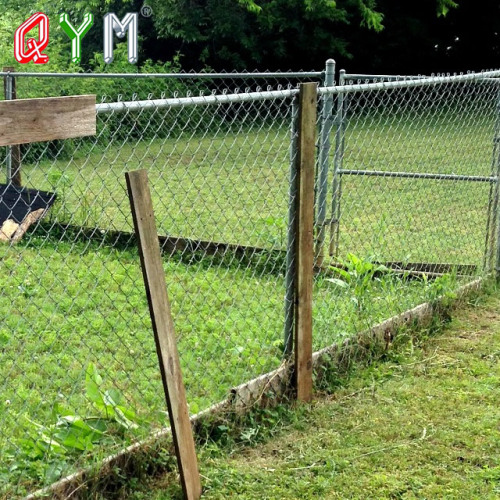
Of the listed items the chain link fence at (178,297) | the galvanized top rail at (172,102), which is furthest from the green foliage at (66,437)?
the galvanized top rail at (172,102)

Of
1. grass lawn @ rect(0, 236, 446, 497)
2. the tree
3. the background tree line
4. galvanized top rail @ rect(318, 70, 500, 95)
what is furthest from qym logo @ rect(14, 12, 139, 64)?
galvanized top rail @ rect(318, 70, 500, 95)

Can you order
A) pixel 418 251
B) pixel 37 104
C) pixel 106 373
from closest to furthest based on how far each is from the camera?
pixel 37 104 < pixel 106 373 < pixel 418 251

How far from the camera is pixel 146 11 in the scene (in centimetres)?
1762

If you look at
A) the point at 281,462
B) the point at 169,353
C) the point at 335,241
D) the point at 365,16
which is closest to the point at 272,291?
the point at 335,241

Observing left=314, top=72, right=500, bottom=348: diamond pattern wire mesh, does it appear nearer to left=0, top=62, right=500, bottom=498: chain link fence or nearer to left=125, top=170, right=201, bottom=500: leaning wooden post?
left=0, top=62, right=500, bottom=498: chain link fence

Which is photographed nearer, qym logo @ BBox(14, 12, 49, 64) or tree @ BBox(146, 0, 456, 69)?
qym logo @ BBox(14, 12, 49, 64)

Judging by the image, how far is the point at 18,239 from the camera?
693 cm

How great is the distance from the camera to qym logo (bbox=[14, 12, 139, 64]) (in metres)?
14.5

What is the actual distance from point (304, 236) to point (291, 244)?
0.10m

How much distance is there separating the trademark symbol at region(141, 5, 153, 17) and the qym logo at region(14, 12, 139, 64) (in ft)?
0.96

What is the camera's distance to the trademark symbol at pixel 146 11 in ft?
57.0

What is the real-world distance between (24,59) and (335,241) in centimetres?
929

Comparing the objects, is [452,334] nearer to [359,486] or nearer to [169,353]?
[359,486]

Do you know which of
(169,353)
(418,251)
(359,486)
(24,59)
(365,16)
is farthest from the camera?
(365,16)
